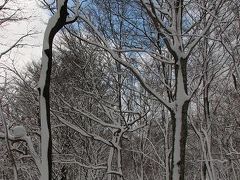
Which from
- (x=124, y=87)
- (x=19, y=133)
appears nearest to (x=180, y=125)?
(x=19, y=133)

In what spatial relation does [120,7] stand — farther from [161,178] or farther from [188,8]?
[161,178]

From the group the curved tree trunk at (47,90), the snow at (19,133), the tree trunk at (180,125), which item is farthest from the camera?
the tree trunk at (180,125)

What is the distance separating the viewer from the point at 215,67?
14.4 m

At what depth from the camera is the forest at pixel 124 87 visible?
8133mm

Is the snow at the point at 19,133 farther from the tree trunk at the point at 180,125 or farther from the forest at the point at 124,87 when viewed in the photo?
the tree trunk at the point at 180,125

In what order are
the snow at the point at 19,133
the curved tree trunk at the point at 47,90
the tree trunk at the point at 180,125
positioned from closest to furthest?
the curved tree trunk at the point at 47,90
the snow at the point at 19,133
the tree trunk at the point at 180,125

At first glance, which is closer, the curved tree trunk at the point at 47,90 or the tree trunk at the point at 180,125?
the curved tree trunk at the point at 47,90

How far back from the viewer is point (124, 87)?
16.0 metres

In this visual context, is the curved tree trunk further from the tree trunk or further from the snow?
the tree trunk

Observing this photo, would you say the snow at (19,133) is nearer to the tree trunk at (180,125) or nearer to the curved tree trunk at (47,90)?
the curved tree trunk at (47,90)

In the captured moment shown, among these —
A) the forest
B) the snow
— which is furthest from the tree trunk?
the snow

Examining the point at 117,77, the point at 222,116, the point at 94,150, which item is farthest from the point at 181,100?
the point at 222,116

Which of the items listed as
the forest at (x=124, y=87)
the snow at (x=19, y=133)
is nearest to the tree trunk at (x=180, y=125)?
the forest at (x=124, y=87)

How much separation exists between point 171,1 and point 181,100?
227 centimetres
